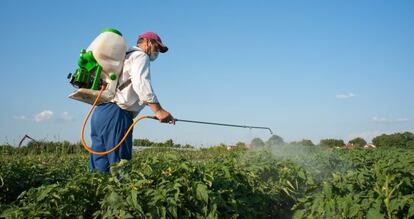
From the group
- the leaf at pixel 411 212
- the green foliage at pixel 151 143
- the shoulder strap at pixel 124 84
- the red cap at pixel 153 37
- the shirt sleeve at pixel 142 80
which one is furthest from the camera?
the green foliage at pixel 151 143

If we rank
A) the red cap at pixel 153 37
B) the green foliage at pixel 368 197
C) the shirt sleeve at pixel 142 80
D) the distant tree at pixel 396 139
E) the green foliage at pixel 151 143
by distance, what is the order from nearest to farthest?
the green foliage at pixel 368 197 < the shirt sleeve at pixel 142 80 < the red cap at pixel 153 37 < the green foliage at pixel 151 143 < the distant tree at pixel 396 139

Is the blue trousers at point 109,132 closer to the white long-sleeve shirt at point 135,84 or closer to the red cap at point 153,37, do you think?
the white long-sleeve shirt at point 135,84

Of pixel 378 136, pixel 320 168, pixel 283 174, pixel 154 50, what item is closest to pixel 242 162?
pixel 283 174

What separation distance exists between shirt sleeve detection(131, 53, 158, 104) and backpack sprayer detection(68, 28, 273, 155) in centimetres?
16

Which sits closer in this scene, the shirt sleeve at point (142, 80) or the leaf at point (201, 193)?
the leaf at point (201, 193)

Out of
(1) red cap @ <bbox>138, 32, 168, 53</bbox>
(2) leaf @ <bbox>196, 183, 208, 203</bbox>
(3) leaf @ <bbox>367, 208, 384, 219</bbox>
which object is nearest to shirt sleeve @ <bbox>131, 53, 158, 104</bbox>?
(1) red cap @ <bbox>138, 32, 168, 53</bbox>

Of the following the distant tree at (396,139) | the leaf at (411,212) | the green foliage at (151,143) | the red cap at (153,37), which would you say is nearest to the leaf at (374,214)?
the leaf at (411,212)

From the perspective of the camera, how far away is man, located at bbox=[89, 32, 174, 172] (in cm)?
352

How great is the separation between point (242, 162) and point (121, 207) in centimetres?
256

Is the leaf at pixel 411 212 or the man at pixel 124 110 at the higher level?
the man at pixel 124 110

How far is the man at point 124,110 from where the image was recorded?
11.5ft

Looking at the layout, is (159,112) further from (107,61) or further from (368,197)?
(368,197)

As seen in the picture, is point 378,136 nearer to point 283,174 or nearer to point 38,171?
point 283,174

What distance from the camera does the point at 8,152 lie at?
10.6m
